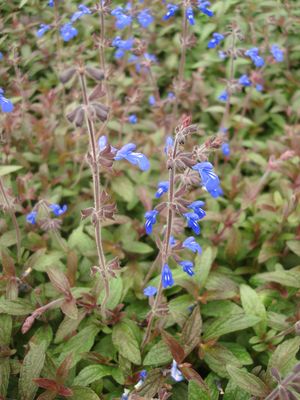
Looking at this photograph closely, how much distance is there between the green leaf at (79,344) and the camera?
3.14 metres

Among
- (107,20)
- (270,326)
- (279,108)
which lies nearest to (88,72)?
(270,326)

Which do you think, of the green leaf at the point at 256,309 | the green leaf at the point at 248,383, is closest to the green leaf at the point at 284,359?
the green leaf at the point at 248,383

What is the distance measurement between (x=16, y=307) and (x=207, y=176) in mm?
1846

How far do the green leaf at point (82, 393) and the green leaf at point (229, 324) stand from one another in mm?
933

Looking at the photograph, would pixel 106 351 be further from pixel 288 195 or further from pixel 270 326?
pixel 288 195

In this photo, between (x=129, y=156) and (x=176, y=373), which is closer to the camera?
(x=129, y=156)

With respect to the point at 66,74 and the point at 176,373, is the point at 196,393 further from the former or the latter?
the point at 66,74

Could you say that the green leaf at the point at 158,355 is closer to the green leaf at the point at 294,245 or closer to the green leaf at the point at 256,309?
the green leaf at the point at 256,309

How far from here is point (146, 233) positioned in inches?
167

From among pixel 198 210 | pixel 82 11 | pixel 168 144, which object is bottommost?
pixel 198 210

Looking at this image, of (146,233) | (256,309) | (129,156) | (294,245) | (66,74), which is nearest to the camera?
(66,74)

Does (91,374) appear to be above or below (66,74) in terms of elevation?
below

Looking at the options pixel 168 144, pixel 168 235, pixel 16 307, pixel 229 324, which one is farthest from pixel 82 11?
pixel 229 324

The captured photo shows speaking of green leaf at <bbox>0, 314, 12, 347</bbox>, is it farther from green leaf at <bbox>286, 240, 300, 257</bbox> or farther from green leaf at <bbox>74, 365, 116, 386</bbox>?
green leaf at <bbox>286, 240, 300, 257</bbox>
